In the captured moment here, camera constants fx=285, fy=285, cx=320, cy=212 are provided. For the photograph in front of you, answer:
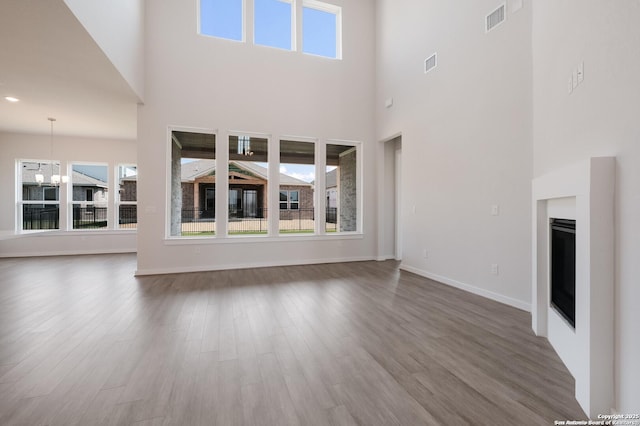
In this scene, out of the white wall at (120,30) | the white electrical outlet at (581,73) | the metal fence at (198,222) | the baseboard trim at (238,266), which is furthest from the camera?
the metal fence at (198,222)

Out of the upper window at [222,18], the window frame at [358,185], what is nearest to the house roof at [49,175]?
the upper window at [222,18]

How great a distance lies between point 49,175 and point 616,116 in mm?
10397

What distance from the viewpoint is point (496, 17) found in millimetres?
3633

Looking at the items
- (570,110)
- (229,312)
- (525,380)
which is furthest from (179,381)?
(570,110)

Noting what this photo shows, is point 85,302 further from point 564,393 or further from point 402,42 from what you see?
point 402,42

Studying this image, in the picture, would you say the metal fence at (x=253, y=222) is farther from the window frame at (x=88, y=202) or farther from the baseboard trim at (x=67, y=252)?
the window frame at (x=88, y=202)

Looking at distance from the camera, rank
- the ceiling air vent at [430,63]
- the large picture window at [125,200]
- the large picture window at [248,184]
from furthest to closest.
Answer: the large picture window at [125,200] < the large picture window at [248,184] < the ceiling air vent at [430,63]

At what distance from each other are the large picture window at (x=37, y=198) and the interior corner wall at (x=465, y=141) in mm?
8589

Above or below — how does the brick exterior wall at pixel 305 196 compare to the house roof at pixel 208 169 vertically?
below

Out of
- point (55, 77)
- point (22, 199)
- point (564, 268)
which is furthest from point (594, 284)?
point (22, 199)

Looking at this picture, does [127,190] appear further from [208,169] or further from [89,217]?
[208,169]

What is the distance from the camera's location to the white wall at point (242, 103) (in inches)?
201

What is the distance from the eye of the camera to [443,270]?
178 inches

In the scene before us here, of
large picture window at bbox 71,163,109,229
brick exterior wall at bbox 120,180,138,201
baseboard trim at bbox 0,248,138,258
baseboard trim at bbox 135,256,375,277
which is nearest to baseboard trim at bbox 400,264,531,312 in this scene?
baseboard trim at bbox 135,256,375,277
